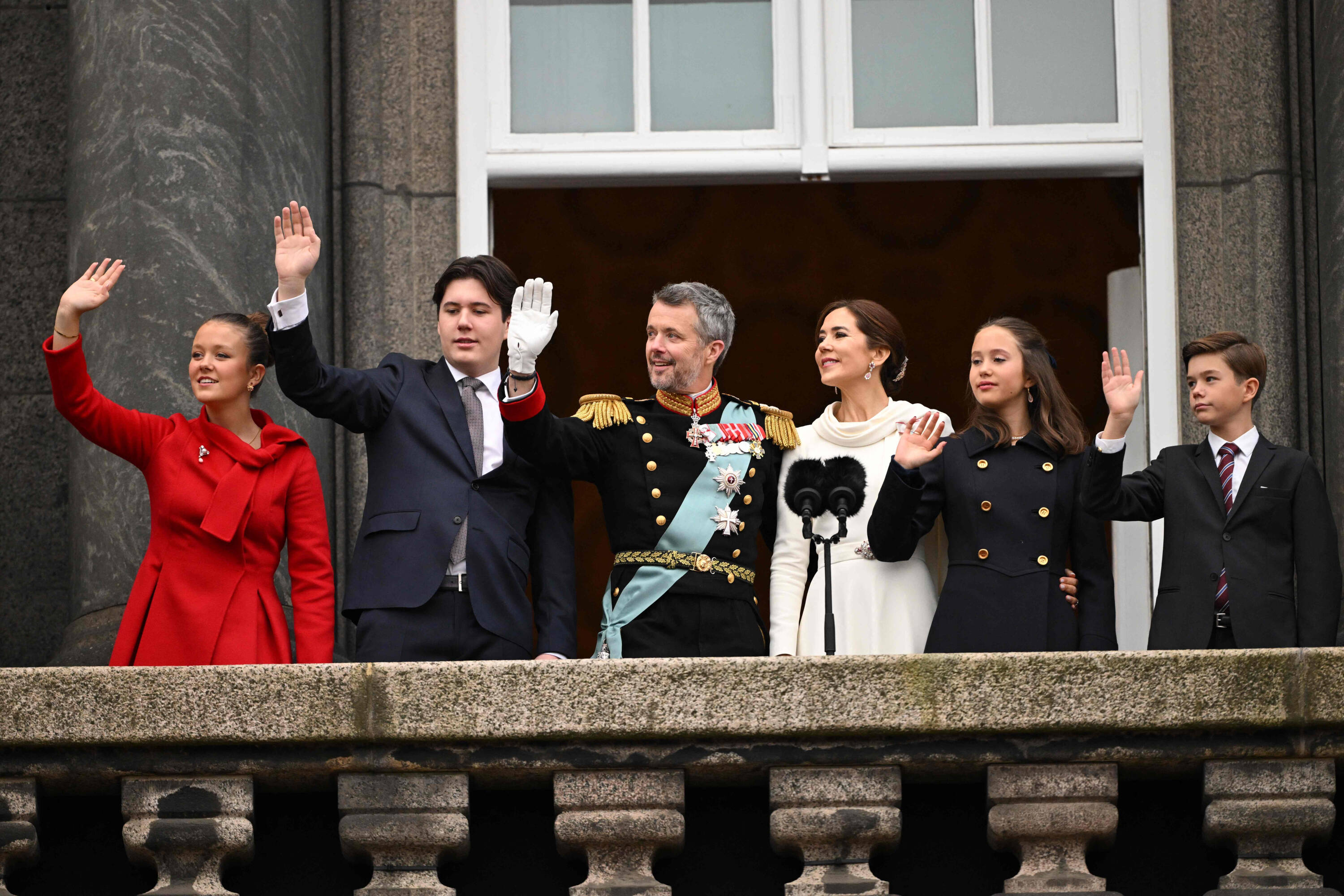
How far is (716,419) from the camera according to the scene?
18.3 feet

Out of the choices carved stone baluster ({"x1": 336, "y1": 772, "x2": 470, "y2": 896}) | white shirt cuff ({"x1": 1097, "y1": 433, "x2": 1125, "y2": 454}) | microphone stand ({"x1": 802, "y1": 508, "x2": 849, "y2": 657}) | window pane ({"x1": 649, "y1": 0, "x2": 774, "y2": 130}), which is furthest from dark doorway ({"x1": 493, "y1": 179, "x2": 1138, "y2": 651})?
carved stone baluster ({"x1": 336, "y1": 772, "x2": 470, "y2": 896})

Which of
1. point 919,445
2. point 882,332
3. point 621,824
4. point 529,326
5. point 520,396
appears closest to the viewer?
point 621,824

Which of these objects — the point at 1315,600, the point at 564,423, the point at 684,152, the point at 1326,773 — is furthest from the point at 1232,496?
the point at 684,152

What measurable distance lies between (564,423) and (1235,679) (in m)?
1.99

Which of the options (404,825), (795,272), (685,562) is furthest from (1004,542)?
(795,272)

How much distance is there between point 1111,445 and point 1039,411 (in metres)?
0.55

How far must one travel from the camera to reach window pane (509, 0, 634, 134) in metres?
7.31

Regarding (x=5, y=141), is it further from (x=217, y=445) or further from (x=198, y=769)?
(x=198, y=769)

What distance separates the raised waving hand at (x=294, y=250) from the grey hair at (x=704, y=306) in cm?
101

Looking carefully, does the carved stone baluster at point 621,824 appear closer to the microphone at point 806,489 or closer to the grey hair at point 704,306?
the microphone at point 806,489

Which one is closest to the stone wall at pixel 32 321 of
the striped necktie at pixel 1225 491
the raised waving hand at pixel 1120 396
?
the raised waving hand at pixel 1120 396

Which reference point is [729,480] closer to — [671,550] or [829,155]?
[671,550]

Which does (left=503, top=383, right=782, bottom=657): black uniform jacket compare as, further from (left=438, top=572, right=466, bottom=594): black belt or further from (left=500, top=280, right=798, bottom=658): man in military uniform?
(left=438, top=572, right=466, bottom=594): black belt

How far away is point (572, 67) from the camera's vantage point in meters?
7.32
